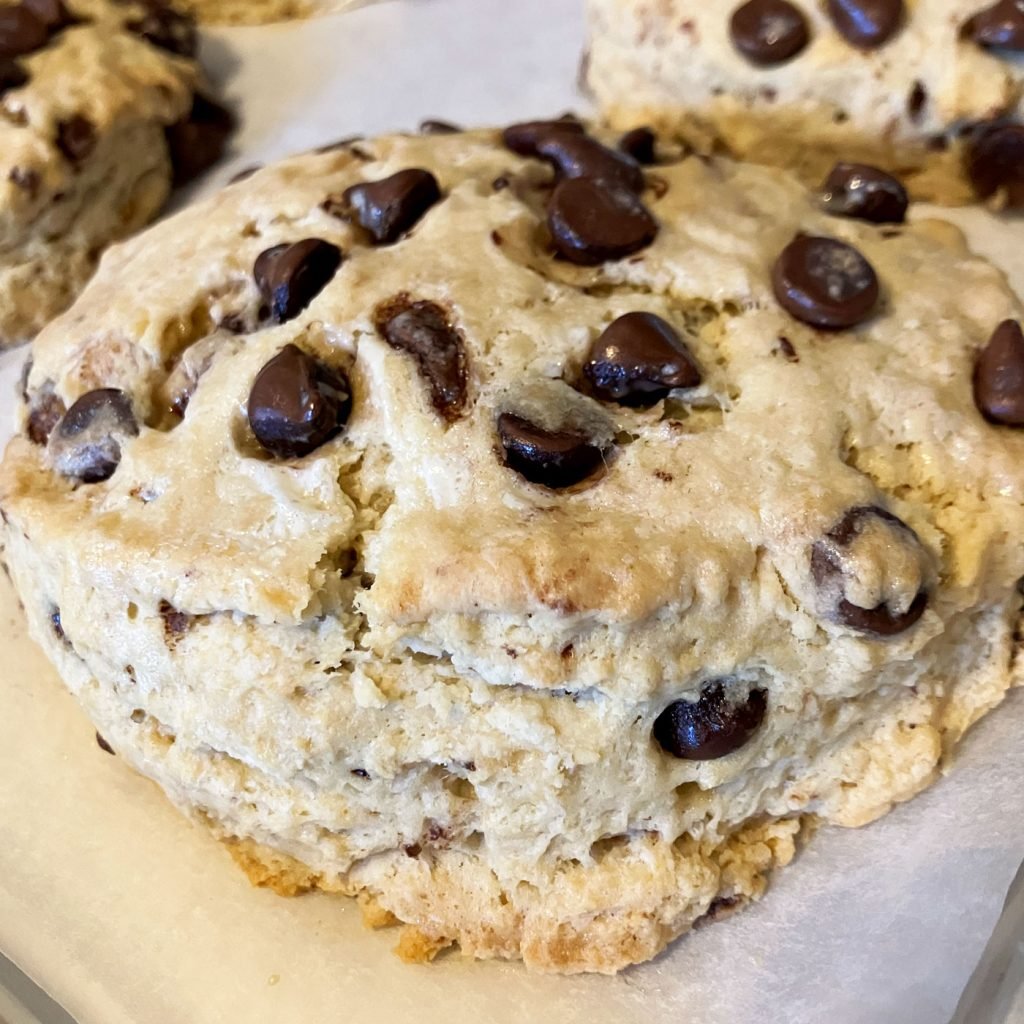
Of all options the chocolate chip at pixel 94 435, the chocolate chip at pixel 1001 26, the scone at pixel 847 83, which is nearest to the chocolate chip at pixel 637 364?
the chocolate chip at pixel 94 435

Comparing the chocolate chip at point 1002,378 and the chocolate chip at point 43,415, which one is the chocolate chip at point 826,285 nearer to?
the chocolate chip at point 1002,378

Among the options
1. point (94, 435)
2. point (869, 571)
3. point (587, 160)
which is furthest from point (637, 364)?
point (94, 435)

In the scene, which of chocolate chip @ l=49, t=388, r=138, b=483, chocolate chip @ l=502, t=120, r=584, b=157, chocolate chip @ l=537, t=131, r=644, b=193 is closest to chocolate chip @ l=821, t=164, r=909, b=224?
chocolate chip @ l=537, t=131, r=644, b=193

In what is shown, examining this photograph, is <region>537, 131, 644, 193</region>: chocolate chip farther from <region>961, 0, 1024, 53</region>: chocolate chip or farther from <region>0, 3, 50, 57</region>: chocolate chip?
<region>0, 3, 50, 57</region>: chocolate chip

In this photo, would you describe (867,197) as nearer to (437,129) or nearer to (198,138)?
(437,129)

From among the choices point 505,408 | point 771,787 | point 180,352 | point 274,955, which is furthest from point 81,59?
point 771,787
